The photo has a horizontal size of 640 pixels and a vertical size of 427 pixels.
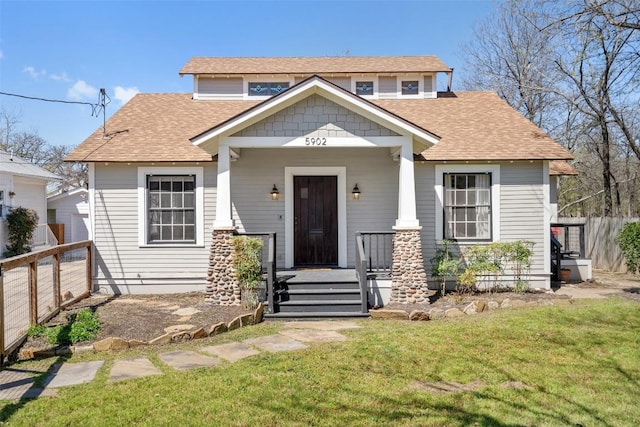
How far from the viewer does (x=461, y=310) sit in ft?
26.0

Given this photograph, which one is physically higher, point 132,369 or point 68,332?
point 68,332

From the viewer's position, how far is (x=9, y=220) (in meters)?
16.7

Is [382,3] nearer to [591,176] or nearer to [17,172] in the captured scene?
[17,172]

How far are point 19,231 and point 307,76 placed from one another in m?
13.0

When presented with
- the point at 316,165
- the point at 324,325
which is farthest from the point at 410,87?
the point at 324,325

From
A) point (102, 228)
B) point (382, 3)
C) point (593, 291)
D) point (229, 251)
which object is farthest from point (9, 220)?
point (593, 291)

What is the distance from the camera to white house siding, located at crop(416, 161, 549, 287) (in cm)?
1009

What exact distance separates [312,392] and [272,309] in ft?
12.4

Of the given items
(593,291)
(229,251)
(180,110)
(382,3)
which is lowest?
(593,291)

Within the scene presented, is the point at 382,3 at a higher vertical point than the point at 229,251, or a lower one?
higher

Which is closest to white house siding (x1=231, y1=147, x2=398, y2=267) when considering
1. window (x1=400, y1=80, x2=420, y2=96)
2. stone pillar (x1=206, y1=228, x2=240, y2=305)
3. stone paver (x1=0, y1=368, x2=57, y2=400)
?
stone pillar (x1=206, y1=228, x2=240, y2=305)

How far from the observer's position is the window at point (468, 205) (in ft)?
33.3

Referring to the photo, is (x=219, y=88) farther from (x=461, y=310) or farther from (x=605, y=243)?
(x=605, y=243)

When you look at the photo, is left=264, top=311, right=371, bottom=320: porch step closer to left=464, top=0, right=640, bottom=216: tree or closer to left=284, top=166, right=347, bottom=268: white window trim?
left=284, top=166, right=347, bottom=268: white window trim
